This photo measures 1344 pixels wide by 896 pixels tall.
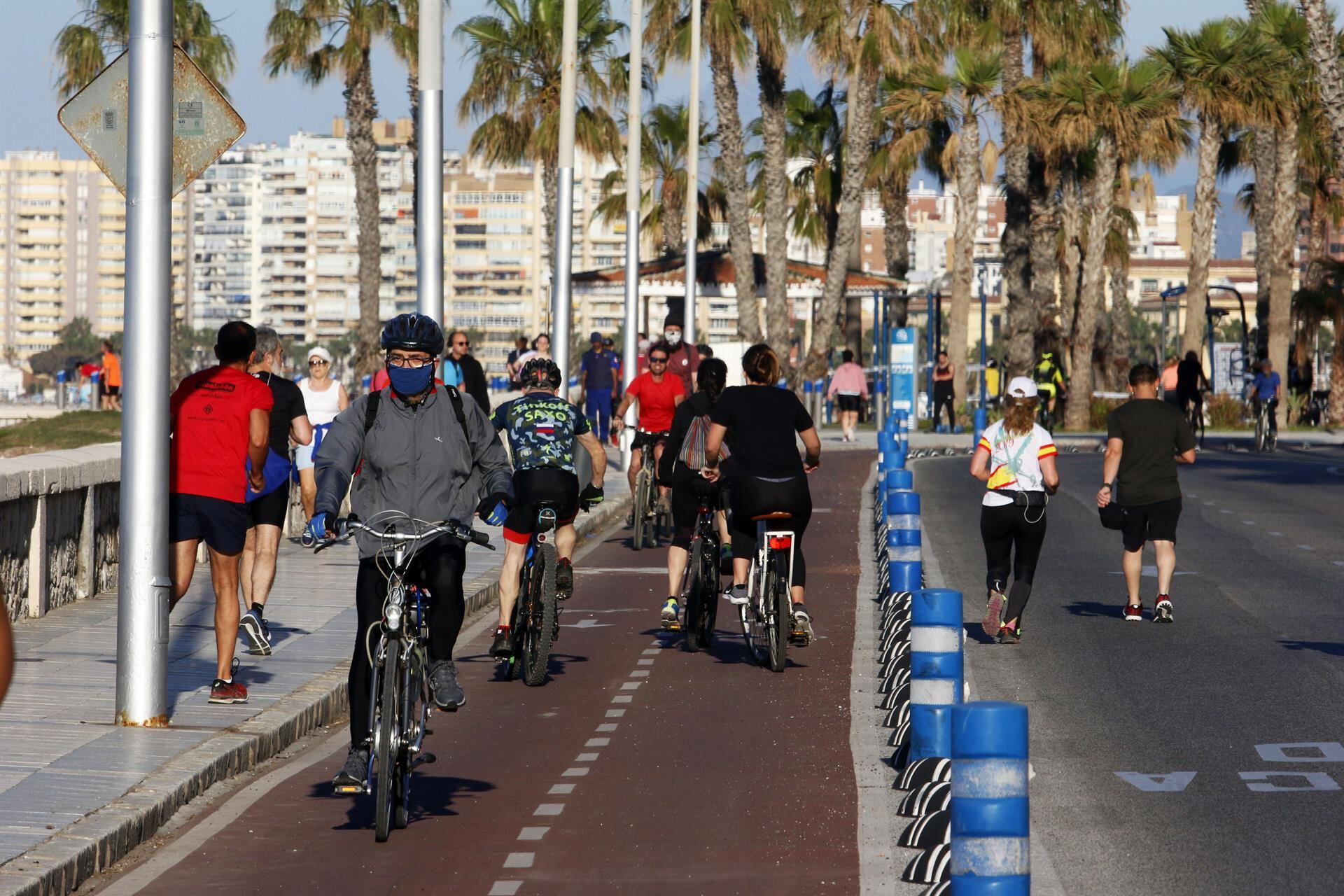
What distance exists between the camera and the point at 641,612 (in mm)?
14867

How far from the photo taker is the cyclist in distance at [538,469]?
37.0 feet

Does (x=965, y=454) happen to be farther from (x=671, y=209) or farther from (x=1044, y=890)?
(x=1044, y=890)

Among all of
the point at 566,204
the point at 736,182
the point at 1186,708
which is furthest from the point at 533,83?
the point at 1186,708

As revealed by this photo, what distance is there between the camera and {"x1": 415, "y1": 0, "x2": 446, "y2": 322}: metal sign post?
16.8m

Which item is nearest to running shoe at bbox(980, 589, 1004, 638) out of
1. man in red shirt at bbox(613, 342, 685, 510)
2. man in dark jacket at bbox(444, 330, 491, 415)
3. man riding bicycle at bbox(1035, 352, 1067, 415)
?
man in red shirt at bbox(613, 342, 685, 510)

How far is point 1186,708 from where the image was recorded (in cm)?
1016

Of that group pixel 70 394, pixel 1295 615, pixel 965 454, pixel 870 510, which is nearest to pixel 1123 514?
pixel 1295 615

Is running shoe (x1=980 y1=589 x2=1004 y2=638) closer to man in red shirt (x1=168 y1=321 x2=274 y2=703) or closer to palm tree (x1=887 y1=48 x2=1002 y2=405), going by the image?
man in red shirt (x1=168 y1=321 x2=274 y2=703)

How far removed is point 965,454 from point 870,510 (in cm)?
1468

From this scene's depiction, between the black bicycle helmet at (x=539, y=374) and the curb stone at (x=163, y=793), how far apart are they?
193 cm

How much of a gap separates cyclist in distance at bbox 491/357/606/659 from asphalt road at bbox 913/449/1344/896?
8.12 feet

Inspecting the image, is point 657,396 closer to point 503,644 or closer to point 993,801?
point 503,644

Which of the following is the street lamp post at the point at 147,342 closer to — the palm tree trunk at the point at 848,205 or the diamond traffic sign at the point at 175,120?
the diamond traffic sign at the point at 175,120

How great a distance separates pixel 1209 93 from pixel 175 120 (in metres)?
40.6
